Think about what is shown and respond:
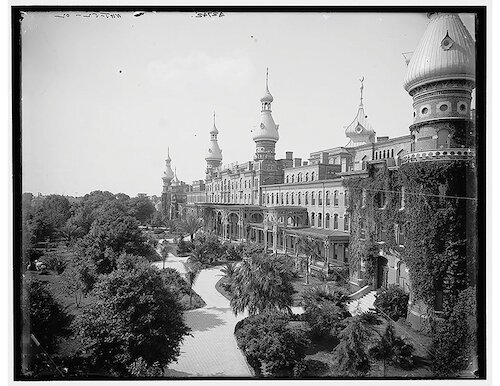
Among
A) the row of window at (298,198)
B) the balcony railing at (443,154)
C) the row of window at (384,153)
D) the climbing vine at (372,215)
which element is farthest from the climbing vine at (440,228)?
the row of window at (384,153)

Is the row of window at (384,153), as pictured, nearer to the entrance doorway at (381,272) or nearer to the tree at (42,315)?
the entrance doorway at (381,272)

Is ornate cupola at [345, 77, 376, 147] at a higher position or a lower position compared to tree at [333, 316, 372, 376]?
higher

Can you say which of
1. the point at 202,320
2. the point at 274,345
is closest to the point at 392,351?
the point at 274,345

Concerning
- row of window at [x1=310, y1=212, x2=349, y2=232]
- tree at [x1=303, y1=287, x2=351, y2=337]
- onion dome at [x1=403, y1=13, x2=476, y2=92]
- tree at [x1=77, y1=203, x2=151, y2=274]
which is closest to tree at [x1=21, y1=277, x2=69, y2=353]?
tree at [x1=77, y1=203, x2=151, y2=274]

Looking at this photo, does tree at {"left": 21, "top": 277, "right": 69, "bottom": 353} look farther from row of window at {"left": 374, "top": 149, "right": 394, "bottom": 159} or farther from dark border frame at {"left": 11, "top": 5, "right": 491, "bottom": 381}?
row of window at {"left": 374, "top": 149, "right": 394, "bottom": 159}

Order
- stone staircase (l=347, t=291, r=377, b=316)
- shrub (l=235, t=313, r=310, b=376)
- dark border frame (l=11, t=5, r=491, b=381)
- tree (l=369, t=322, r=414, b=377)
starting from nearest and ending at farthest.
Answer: dark border frame (l=11, t=5, r=491, b=381) < shrub (l=235, t=313, r=310, b=376) < tree (l=369, t=322, r=414, b=377) < stone staircase (l=347, t=291, r=377, b=316)

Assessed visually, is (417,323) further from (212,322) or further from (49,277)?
(49,277)
